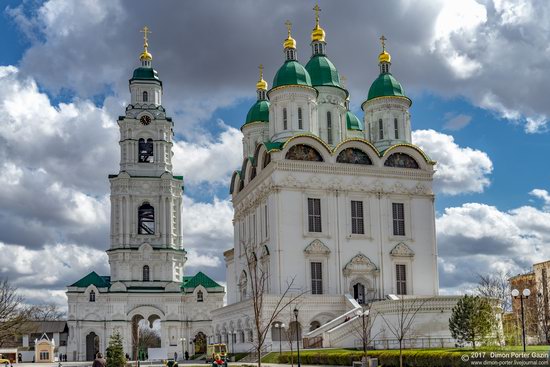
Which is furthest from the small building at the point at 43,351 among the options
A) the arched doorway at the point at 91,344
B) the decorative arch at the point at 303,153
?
the decorative arch at the point at 303,153

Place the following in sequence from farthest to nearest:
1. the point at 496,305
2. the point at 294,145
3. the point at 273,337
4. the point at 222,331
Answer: the point at 222,331 → the point at 294,145 → the point at 273,337 → the point at 496,305

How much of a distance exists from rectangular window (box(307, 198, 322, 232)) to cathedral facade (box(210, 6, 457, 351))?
73 mm

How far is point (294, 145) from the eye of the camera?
193ft

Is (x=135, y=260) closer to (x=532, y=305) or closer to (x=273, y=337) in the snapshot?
(x=273, y=337)

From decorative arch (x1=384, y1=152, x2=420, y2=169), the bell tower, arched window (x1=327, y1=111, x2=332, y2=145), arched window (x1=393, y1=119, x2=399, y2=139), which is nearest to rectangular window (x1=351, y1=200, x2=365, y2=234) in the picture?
decorative arch (x1=384, y1=152, x2=420, y2=169)

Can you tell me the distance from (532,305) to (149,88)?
43291 mm

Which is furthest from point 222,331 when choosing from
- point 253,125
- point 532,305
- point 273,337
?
point 532,305

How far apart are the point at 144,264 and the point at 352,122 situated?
79.6ft

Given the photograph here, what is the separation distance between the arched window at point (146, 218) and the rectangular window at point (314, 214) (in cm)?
Result: 2647

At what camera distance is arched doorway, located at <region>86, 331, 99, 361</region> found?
75812mm

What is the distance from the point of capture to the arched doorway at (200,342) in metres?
76.1

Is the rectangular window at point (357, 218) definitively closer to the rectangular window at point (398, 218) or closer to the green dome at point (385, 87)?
the rectangular window at point (398, 218)

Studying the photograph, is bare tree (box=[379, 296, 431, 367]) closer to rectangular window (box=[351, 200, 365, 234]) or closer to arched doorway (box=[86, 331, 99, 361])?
rectangular window (box=[351, 200, 365, 234])

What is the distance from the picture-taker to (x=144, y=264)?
78.6 meters
